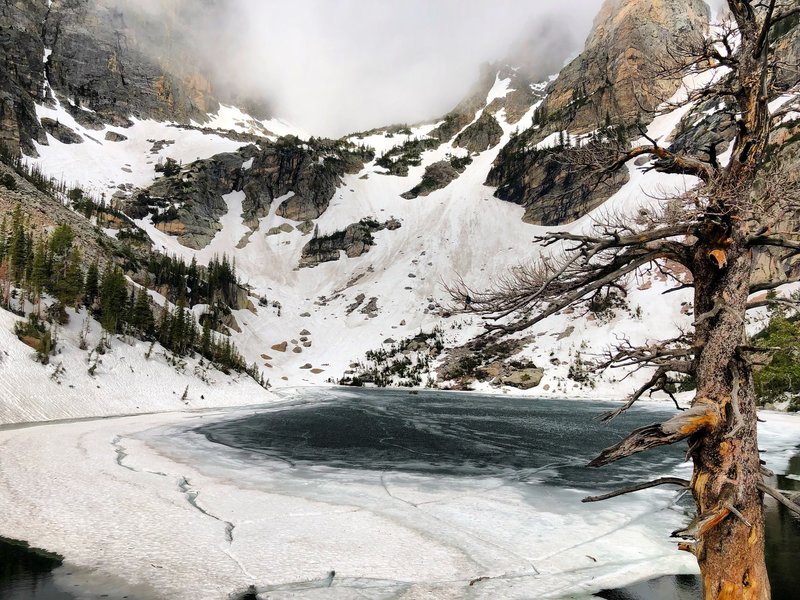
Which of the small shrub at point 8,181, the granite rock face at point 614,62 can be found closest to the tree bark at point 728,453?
the small shrub at point 8,181

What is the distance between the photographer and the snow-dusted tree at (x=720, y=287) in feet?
10.1

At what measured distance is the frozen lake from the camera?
15.9 feet

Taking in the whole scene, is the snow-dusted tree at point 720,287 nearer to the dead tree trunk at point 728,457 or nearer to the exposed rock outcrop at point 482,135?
the dead tree trunk at point 728,457

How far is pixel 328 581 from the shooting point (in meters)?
4.79

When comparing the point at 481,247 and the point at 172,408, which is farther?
the point at 481,247

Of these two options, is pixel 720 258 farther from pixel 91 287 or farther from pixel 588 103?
pixel 588 103

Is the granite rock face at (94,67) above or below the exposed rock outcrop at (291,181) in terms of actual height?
above

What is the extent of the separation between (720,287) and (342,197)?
114 meters

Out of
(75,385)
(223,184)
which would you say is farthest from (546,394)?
(223,184)

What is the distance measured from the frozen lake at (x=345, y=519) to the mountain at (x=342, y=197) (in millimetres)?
36389

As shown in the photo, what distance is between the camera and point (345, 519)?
6.96 m

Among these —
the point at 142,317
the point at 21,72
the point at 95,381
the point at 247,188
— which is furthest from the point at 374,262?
the point at 21,72

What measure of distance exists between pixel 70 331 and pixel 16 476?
1851cm

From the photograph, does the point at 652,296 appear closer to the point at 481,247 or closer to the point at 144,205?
the point at 481,247
